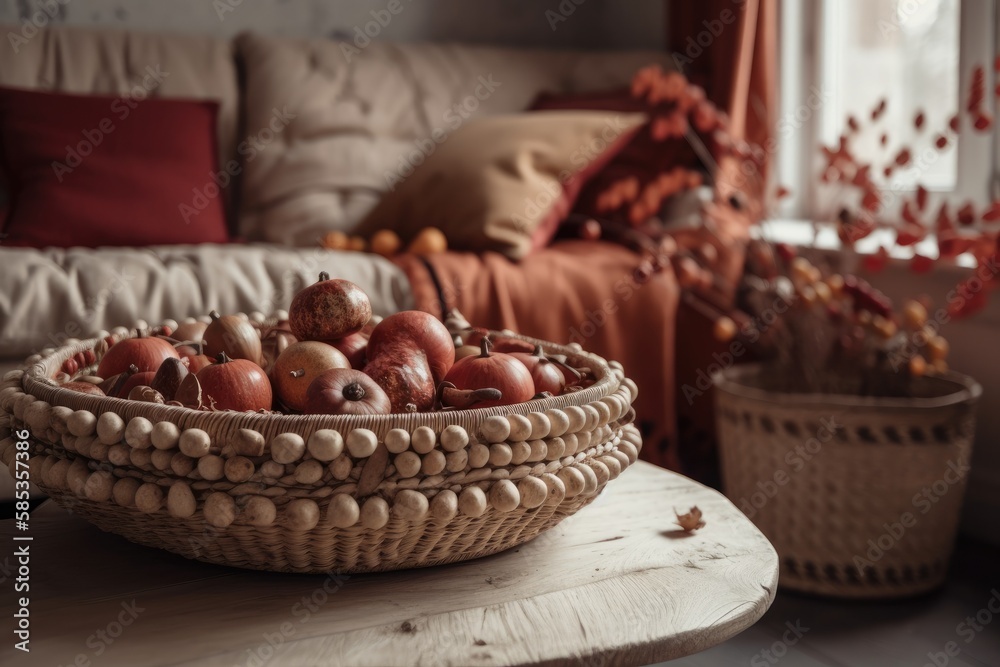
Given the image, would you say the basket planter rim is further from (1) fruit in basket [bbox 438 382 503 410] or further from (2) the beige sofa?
(1) fruit in basket [bbox 438 382 503 410]

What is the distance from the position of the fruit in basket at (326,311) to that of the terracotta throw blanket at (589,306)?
981 millimetres

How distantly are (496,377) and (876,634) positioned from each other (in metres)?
1.04

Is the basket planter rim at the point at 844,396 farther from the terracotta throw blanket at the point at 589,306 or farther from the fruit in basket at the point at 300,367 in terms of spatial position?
the fruit in basket at the point at 300,367

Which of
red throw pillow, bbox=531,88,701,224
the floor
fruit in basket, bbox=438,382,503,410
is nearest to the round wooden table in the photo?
fruit in basket, bbox=438,382,503,410

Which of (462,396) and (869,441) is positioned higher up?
(462,396)

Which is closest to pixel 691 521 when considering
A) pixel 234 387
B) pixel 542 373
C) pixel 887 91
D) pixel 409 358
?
pixel 542 373

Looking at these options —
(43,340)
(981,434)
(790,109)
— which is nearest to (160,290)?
(43,340)

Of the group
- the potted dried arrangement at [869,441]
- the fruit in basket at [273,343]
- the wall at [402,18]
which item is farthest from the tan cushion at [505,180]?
the fruit in basket at [273,343]

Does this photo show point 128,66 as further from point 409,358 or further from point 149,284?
point 409,358

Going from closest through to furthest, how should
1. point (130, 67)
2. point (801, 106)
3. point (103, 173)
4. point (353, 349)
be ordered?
point (353, 349), point (103, 173), point (130, 67), point (801, 106)

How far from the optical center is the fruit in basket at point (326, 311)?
0.80 metres

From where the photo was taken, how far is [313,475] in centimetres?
61

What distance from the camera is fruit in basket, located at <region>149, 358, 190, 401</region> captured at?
728 millimetres

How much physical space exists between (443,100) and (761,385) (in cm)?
120
